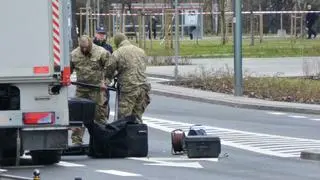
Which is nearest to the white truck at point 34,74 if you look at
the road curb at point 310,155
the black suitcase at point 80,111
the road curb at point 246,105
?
the black suitcase at point 80,111

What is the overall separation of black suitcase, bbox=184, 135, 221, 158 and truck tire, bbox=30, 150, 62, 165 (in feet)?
6.31

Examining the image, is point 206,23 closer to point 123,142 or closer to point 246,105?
point 246,105

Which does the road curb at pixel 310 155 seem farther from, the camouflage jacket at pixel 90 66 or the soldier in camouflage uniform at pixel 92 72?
the camouflage jacket at pixel 90 66

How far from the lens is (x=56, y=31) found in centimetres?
1246

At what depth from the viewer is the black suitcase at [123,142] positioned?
14383mm

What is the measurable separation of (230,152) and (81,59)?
2786 mm

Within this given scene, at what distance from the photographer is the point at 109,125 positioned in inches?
575

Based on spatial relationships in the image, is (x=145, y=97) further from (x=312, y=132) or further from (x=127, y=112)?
(x=312, y=132)

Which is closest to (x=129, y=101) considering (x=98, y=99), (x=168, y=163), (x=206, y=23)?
(x=98, y=99)

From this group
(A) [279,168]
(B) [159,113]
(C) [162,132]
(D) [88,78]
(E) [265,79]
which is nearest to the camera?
(A) [279,168]

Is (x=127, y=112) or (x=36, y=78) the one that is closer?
(x=36, y=78)

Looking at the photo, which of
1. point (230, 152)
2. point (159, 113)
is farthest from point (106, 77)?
point (159, 113)

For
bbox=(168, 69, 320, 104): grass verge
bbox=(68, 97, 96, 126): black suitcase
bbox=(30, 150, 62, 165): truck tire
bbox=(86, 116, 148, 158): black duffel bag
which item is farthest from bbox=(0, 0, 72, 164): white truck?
bbox=(168, 69, 320, 104): grass verge

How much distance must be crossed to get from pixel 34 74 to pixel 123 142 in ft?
8.30
